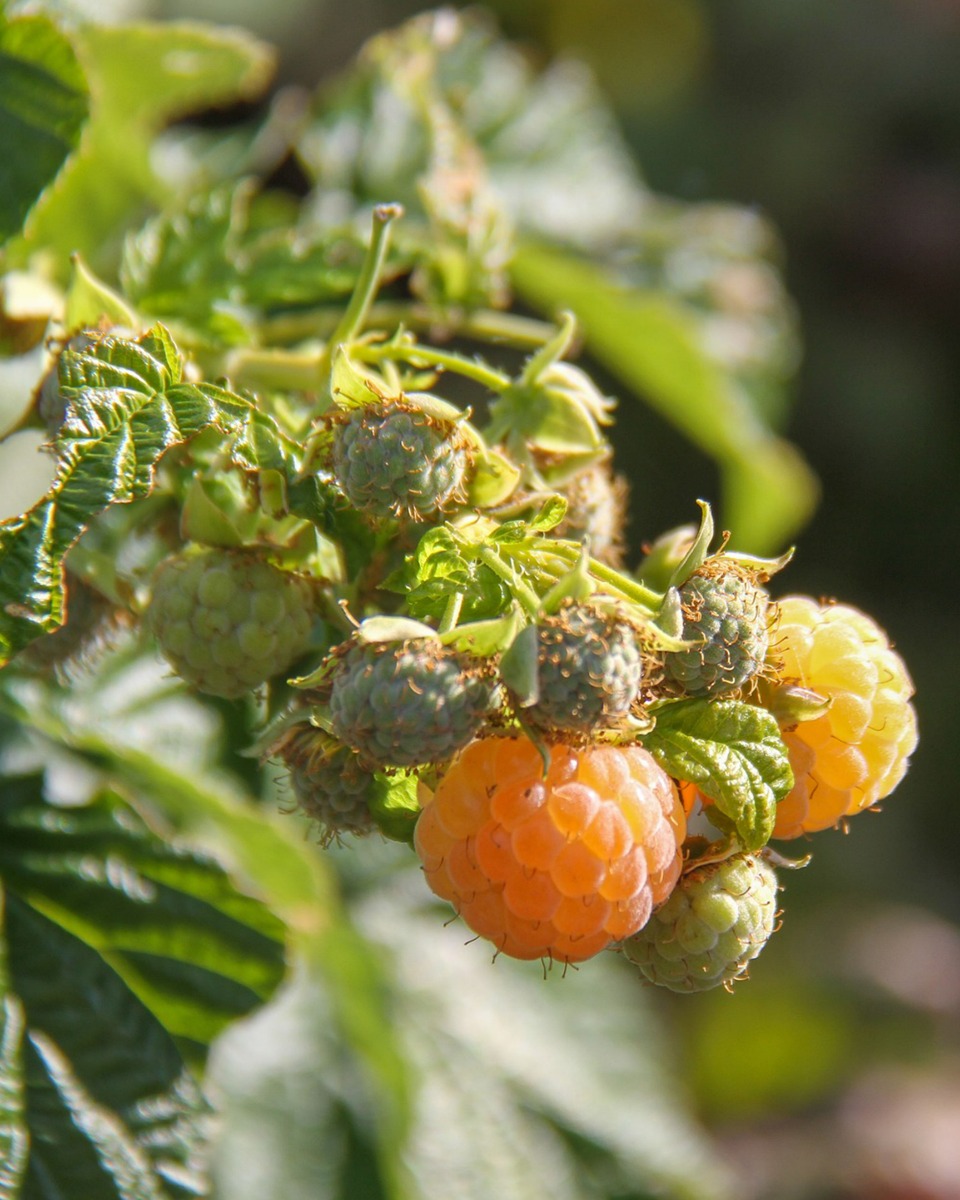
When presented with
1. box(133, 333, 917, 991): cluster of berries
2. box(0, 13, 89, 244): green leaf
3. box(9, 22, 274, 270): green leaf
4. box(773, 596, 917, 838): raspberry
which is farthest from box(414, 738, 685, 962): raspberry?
box(9, 22, 274, 270): green leaf

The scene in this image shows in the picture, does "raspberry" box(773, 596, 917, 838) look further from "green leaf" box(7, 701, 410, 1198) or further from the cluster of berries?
"green leaf" box(7, 701, 410, 1198)

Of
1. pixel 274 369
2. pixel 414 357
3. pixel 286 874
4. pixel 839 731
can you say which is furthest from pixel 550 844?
pixel 286 874

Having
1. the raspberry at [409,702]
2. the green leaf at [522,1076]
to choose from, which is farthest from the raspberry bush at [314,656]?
the green leaf at [522,1076]

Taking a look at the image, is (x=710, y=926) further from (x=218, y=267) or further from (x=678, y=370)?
(x=678, y=370)

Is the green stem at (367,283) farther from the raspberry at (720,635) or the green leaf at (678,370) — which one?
the green leaf at (678,370)

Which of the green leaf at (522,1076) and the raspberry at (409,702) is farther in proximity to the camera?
the green leaf at (522,1076)

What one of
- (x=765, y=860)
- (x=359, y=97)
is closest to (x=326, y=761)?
(x=765, y=860)

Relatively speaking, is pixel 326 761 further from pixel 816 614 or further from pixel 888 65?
pixel 888 65
